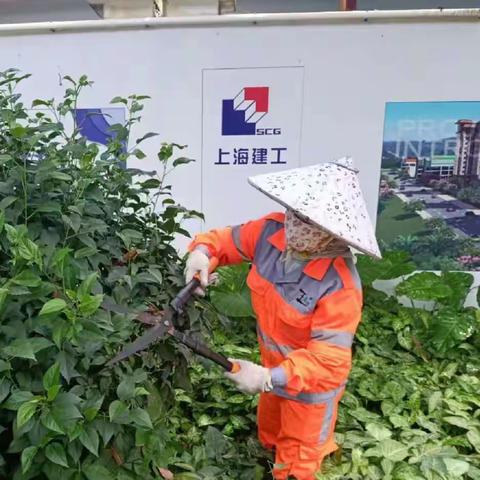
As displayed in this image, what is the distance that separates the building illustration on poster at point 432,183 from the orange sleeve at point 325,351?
1.87m

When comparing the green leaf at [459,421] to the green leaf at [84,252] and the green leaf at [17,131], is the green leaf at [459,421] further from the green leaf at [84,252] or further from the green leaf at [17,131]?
the green leaf at [17,131]

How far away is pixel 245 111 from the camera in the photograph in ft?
10.9

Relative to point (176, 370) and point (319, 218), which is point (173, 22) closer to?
point (319, 218)

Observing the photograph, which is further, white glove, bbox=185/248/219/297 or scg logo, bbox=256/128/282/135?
scg logo, bbox=256/128/282/135

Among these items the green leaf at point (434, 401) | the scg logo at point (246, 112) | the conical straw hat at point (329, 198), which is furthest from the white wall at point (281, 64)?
the conical straw hat at point (329, 198)

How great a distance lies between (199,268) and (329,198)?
1.77 feet

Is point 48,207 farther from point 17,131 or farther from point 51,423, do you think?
point 51,423

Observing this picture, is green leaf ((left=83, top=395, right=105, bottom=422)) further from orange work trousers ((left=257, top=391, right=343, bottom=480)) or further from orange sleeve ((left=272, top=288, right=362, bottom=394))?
orange work trousers ((left=257, top=391, right=343, bottom=480))

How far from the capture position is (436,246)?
137 inches

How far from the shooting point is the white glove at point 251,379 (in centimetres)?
Answer: 160

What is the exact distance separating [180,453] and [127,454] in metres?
0.77

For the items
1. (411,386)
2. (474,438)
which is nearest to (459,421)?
(474,438)

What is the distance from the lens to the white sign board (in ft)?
10.7

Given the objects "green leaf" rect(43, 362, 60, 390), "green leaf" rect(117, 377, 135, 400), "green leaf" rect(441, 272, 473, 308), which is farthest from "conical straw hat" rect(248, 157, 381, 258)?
"green leaf" rect(441, 272, 473, 308)
